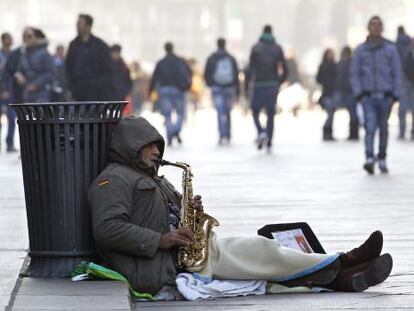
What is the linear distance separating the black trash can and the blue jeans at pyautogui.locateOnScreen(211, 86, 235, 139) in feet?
60.0

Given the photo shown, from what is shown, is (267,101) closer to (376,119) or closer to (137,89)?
(376,119)

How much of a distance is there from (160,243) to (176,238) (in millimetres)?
87

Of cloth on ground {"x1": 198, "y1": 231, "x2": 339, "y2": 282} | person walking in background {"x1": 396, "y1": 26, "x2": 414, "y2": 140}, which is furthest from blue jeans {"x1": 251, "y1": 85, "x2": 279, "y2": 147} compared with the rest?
cloth on ground {"x1": 198, "y1": 231, "x2": 339, "y2": 282}

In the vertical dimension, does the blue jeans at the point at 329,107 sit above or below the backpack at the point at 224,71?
below

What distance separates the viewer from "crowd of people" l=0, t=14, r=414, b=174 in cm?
1792

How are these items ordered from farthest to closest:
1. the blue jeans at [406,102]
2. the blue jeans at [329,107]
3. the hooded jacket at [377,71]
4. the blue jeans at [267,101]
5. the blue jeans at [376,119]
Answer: the blue jeans at [329,107], the blue jeans at [406,102], the blue jeans at [267,101], the blue jeans at [376,119], the hooded jacket at [377,71]

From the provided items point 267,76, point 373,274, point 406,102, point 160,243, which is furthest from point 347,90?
point 160,243

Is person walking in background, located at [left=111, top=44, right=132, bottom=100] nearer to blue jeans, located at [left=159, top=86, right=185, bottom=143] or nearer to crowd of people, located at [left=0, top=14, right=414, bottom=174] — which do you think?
crowd of people, located at [left=0, top=14, right=414, bottom=174]

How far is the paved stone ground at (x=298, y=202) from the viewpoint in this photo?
8.35 m

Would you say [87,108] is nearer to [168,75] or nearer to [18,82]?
[18,82]

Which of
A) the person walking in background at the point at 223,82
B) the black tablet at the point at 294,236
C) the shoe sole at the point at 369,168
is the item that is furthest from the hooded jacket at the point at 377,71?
the person walking in background at the point at 223,82

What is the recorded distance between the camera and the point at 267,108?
77.6ft

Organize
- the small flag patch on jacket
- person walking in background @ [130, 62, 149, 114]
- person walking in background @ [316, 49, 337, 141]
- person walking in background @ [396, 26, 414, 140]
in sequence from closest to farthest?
1. the small flag patch on jacket
2. person walking in background @ [396, 26, 414, 140]
3. person walking in background @ [316, 49, 337, 141]
4. person walking in background @ [130, 62, 149, 114]

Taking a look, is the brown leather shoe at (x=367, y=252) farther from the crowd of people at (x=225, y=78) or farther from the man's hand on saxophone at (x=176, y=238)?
the crowd of people at (x=225, y=78)
